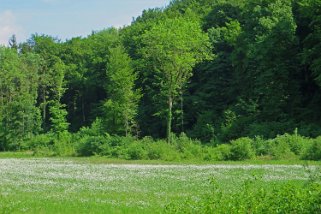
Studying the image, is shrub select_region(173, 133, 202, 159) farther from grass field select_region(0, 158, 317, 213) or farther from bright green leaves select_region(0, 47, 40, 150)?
bright green leaves select_region(0, 47, 40, 150)

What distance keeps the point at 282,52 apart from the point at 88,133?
1280 inches

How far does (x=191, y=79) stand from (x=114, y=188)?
6396 cm

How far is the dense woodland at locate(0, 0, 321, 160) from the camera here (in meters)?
62.6

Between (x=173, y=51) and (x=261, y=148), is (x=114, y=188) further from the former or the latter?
(x=173, y=51)

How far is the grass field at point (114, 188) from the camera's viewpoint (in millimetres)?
17267


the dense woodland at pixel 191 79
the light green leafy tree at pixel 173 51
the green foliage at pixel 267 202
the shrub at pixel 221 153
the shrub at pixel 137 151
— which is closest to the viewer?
the green foliage at pixel 267 202

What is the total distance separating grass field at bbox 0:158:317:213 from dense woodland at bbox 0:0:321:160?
Answer: 2003cm

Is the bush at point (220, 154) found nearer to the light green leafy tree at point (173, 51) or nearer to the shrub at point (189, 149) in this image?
the shrub at point (189, 149)

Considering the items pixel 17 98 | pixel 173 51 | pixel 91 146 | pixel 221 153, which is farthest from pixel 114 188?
pixel 17 98

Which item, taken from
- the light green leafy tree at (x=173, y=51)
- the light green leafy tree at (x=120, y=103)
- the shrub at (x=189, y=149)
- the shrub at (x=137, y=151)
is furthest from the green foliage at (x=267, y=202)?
the light green leafy tree at (x=120, y=103)

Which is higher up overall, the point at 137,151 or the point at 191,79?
the point at 191,79

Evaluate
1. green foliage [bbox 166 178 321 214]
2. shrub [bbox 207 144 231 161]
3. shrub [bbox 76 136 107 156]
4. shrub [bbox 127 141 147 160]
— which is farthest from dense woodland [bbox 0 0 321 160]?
green foliage [bbox 166 178 321 214]

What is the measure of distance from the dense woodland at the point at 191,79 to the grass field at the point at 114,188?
20.0 m

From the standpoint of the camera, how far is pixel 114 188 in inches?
917
